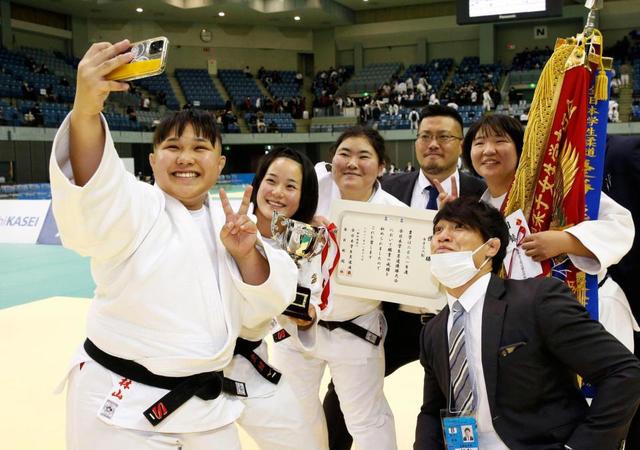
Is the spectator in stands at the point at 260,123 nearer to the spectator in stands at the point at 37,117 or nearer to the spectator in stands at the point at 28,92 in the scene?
the spectator in stands at the point at 28,92

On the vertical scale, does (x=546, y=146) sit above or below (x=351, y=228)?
above

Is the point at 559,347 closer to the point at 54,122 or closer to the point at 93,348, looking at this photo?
the point at 93,348

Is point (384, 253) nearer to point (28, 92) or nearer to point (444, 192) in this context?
point (444, 192)

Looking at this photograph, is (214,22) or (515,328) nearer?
(515,328)

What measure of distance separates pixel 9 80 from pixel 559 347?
21.5 metres

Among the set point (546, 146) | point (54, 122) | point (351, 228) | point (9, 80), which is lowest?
point (351, 228)

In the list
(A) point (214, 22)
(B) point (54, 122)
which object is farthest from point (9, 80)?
(A) point (214, 22)

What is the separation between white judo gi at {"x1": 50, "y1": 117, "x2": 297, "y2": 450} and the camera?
155cm

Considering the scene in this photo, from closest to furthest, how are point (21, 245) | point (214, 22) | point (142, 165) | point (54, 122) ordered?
point (21, 245)
point (54, 122)
point (142, 165)
point (214, 22)

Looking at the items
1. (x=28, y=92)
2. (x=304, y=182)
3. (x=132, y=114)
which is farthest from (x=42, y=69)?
(x=304, y=182)

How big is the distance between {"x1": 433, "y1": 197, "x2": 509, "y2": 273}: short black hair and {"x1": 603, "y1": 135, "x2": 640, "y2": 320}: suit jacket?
28.8 inches

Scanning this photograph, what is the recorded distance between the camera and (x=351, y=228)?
2.41 metres

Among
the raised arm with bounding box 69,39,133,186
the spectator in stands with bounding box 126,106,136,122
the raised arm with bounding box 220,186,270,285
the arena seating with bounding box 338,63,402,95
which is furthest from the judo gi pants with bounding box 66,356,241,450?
the arena seating with bounding box 338,63,402,95

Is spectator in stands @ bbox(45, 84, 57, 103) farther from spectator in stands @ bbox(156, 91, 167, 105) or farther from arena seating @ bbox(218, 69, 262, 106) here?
arena seating @ bbox(218, 69, 262, 106)
